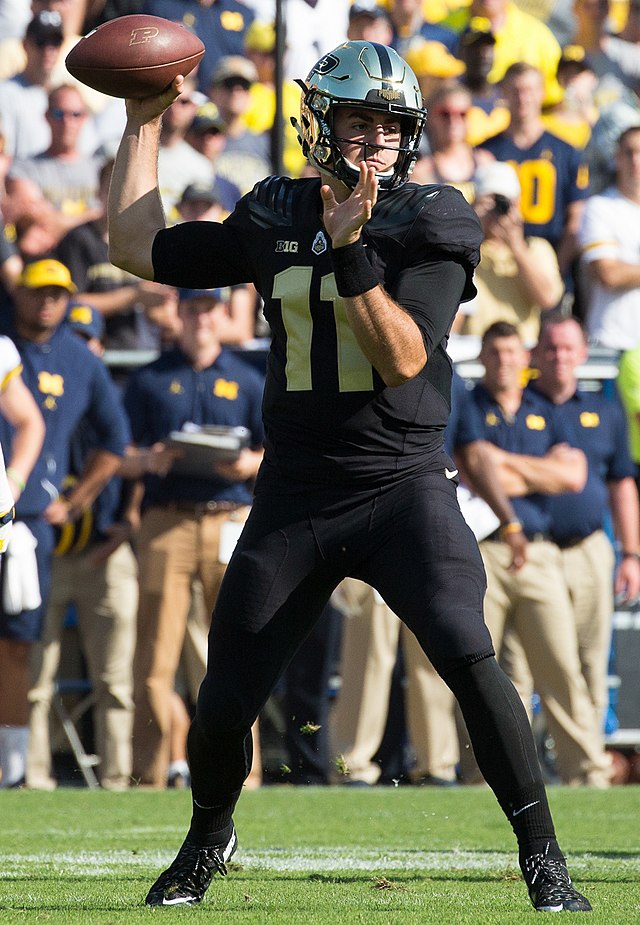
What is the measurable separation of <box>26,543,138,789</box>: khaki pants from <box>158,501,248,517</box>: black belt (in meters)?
0.41

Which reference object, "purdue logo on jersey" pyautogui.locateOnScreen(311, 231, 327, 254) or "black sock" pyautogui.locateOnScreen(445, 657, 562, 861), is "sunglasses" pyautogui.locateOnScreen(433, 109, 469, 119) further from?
"black sock" pyautogui.locateOnScreen(445, 657, 562, 861)

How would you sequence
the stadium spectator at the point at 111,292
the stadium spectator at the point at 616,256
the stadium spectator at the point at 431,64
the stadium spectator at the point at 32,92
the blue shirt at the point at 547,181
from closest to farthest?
the stadium spectator at the point at 111,292 < the stadium spectator at the point at 616,256 < the blue shirt at the point at 547,181 < the stadium spectator at the point at 32,92 < the stadium spectator at the point at 431,64

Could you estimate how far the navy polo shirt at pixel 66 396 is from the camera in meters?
7.88

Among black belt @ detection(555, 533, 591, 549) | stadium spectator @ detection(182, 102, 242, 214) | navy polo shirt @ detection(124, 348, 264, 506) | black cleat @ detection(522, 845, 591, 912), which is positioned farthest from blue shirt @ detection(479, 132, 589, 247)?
black cleat @ detection(522, 845, 591, 912)

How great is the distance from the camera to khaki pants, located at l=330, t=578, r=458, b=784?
7.80m

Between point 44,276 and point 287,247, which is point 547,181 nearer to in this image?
point 44,276

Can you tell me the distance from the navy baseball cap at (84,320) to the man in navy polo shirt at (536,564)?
77.2 inches

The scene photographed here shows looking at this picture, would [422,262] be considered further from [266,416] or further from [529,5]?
[529,5]

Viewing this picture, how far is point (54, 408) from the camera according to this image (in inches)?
311

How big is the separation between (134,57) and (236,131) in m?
6.23

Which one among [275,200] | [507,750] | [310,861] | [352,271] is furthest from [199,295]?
[507,750]

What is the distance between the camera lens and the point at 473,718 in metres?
3.77

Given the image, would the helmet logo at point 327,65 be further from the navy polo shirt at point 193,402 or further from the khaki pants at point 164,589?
the khaki pants at point 164,589

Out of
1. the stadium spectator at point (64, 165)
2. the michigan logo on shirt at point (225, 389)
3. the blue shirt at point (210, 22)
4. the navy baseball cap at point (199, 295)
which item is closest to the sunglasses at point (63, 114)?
the stadium spectator at point (64, 165)
